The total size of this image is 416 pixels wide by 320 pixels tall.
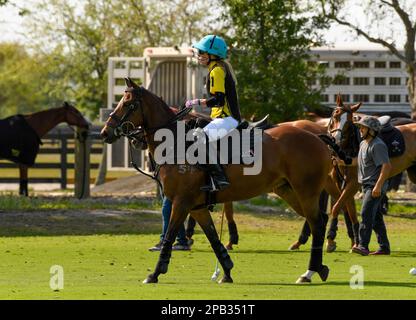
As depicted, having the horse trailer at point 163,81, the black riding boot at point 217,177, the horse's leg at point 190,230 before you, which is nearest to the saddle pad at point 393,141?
the horse's leg at point 190,230

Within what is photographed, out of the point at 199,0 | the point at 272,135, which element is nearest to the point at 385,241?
the point at 272,135

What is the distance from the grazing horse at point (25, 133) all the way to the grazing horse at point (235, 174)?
15.1 metres

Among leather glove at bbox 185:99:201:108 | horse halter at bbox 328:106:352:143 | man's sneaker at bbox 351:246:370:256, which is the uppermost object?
leather glove at bbox 185:99:201:108

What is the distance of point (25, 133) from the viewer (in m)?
31.9

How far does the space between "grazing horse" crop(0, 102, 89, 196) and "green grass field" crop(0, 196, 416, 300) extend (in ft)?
4.93

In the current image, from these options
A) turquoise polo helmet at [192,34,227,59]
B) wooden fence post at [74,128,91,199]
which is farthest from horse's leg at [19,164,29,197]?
turquoise polo helmet at [192,34,227,59]

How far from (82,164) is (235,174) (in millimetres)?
16169

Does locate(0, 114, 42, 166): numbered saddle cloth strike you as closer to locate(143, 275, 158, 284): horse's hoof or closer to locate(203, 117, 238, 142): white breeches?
locate(203, 117, 238, 142): white breeches

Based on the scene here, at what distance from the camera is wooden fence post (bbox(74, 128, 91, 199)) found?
32312mm

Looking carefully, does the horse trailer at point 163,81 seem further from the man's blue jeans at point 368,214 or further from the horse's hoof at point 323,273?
the horse's hoof at point 323,273

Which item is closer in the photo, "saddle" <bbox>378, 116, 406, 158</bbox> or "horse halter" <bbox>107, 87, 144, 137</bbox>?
"horse halter" <bbox>107, 87, 144, 137</bbox>

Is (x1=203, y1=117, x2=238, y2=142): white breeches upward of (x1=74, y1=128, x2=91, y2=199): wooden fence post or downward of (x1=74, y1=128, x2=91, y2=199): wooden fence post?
upward

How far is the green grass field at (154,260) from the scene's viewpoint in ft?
48.9
